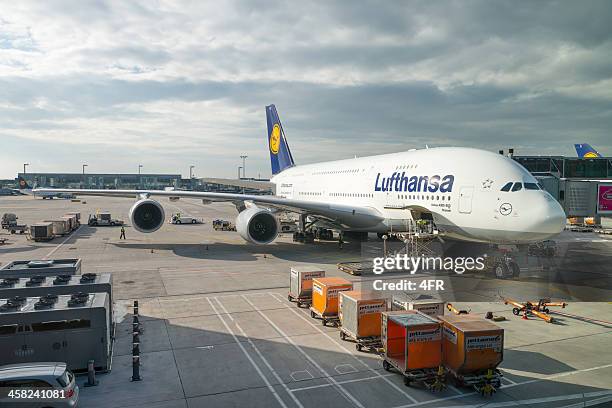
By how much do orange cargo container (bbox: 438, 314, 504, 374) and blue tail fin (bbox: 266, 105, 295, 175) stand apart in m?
39.0

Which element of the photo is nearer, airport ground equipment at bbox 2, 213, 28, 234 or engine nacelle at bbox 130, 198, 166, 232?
engine nacelle at bbox 130, 198, 166, 232

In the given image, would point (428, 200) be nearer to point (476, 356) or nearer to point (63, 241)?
point (476, 356)

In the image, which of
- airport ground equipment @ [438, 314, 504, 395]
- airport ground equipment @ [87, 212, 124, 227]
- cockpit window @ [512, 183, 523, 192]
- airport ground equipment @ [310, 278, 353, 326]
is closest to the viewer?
airport ground equipment @ [438, 314, 504, 395]

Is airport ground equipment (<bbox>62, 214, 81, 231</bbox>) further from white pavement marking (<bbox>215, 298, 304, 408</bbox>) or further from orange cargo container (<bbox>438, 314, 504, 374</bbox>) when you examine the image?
orange cargo container (<bbox>438, 314, 504, 374</bbox>)

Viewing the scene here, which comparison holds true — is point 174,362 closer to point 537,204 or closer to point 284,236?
point 537,204

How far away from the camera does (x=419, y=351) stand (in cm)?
1004

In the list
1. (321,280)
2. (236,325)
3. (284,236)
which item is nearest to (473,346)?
(321,280)

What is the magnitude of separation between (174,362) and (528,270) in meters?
19.1

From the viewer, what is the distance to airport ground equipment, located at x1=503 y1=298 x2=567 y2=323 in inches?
583

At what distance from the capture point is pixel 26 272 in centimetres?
1409

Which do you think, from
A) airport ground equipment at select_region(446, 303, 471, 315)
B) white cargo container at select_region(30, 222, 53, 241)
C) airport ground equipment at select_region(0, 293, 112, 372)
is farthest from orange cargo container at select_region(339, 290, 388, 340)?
white cargo container at select_region(30, 222, 53, 241)

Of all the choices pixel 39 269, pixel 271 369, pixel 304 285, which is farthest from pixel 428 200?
pixel 39 269

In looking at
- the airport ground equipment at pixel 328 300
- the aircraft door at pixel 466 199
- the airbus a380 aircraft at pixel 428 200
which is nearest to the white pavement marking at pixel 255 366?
the airport ground equipment at pixel 328 300

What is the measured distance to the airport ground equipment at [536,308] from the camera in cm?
1482
